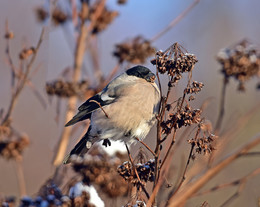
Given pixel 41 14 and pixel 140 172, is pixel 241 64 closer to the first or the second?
pixel 140 172

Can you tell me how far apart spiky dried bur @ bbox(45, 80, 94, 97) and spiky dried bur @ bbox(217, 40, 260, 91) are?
1.34 metres

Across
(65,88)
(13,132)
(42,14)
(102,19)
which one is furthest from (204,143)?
(42,14)

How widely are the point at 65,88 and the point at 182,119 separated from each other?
5.04ft

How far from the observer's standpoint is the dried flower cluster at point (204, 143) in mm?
1826

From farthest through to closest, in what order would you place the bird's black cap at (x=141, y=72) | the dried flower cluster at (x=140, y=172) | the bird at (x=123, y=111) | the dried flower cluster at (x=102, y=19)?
the dried flower cluster at (x=102, y=19)
the bird's black cap at (x=141, y=72)
the bird at (x=123, y=111)
the dried flower cluster at (x=140, y=172)

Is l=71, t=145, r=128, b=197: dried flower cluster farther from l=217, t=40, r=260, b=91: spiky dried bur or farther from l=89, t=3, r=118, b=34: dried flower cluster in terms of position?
l=89, t=3, r=118, b=34: dried flower cluster

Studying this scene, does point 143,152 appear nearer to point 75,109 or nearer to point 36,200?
point 36,200

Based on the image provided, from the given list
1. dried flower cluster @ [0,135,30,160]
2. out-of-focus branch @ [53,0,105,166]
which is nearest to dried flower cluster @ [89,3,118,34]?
out-of-focus branch @ [53,0,105,166]

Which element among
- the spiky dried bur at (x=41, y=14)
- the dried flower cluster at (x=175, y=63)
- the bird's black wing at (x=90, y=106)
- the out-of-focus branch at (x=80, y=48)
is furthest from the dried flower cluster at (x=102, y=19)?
the dried flower cluster at (x=175, y=63)

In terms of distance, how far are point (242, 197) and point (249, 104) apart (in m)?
2.22

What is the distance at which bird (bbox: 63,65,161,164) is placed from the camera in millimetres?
2740

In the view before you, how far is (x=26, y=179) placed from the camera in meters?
5.21

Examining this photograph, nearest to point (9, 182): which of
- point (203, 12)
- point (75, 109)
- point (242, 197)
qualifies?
point (75, 109)

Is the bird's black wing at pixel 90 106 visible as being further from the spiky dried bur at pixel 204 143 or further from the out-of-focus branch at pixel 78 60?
the spiky dried bur at pixel 204 143
